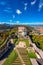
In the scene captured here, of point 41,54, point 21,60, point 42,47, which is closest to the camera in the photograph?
point 21,60

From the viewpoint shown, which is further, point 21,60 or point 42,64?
point 21,60

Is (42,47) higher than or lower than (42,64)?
higher

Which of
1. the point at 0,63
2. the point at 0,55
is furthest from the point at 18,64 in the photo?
the point at 0,55

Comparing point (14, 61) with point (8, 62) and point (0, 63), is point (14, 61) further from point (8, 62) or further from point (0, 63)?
point (0, 63)

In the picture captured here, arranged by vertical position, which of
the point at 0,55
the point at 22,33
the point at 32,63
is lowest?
the point at 32,63

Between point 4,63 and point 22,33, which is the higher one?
point 22,33

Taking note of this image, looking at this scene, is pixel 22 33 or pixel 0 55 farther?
pixel 22 33

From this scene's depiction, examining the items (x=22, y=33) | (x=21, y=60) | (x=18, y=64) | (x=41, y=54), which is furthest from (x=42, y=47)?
(x=22, y=33)

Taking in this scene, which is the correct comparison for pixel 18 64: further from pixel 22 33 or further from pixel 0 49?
pixel 22 33

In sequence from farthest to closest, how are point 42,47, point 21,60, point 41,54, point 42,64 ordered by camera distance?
1. point 42,47
2. point 41,54
3. point 21,60
4. point 42,64
